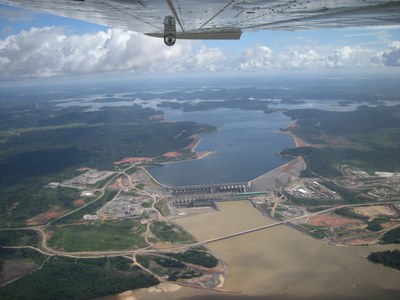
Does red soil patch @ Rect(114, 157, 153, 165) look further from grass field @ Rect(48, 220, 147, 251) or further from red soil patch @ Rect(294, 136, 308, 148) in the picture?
red soil patch @ Rect(294, 136, 308, 148)

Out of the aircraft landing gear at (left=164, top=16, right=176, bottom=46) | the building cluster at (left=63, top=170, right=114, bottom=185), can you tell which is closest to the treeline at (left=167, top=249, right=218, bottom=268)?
the aircraft landing gear at (left=164, top=16, right=176, bottom=46)

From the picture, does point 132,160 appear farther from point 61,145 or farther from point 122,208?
point 122,208

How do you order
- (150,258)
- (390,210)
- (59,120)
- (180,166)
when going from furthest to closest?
(59,120) → (180,166) → (390,210) → (150,258)

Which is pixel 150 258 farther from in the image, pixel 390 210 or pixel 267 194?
pixel 390 210

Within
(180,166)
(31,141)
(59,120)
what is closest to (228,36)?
Result: (180,166)

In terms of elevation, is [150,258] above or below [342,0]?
below

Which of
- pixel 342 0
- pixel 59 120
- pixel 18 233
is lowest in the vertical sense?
pixel 18 233

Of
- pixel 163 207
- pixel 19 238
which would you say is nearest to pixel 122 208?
pixel 163 207

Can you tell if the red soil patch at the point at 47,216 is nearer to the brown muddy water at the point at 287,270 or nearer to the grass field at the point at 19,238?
the grass field at the point at 19,238
